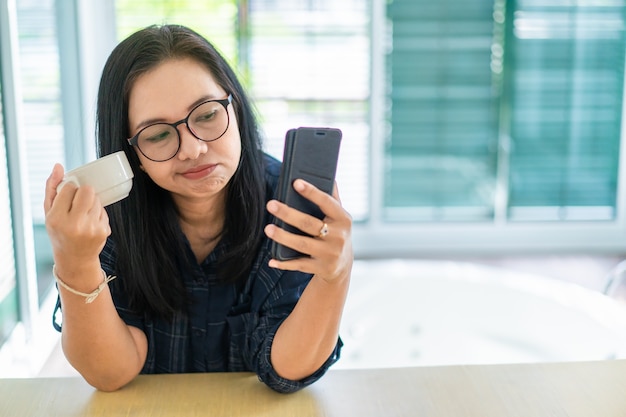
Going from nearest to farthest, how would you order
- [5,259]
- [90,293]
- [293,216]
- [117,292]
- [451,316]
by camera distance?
[293,216] → [90,293] → [117,292] → [5,259] → [451,316]

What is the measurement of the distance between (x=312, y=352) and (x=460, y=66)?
2.72m

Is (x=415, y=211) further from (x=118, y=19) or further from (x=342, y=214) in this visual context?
(x=342, y=214)

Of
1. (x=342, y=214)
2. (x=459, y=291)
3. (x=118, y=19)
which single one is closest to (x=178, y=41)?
(x=342, y=214)

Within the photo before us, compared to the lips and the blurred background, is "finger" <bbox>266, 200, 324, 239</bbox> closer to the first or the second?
the lips

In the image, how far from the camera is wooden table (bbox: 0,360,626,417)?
0.86m

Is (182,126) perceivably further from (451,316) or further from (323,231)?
(451,316)

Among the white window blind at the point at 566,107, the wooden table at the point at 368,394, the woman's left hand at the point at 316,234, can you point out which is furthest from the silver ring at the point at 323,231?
the white window blind at the point at 566,107

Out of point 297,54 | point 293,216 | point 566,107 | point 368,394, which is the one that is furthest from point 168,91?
point 566,107

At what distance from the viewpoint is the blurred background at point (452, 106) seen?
3.38 metres

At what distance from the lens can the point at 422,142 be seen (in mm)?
3512

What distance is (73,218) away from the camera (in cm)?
79

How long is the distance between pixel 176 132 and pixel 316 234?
0.27 meters

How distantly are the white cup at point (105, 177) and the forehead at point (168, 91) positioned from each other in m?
0.14

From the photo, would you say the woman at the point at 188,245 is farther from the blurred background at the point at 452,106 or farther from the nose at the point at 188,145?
the blurred background at the point at 452,106
